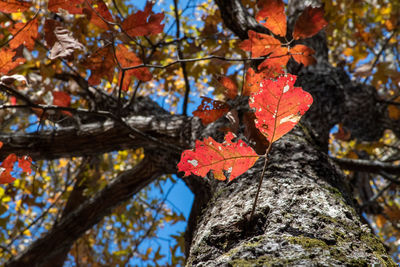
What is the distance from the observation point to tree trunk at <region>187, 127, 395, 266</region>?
60 centimetres

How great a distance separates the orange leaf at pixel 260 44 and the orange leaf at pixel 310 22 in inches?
3.5

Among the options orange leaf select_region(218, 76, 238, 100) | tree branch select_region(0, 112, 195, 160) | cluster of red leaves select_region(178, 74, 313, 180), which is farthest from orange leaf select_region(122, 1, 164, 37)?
tree branch select_region(0, 112, 195, 160)

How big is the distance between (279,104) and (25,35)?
1109 millimetres

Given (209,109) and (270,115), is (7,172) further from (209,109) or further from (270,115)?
(270,115)

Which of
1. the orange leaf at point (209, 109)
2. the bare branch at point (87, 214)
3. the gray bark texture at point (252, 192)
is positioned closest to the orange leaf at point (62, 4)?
the gray bark texture at point (252, 192)

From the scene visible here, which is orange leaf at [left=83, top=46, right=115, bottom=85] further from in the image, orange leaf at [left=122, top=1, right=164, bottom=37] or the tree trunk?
the tree trunk

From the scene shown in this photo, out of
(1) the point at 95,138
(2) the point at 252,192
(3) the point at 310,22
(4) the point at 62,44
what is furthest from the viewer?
(1) the point at 95,138

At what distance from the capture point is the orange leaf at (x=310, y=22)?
98 centimetres

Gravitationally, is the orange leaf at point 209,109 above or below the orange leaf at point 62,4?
below

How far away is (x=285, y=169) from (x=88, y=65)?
34.8 inches

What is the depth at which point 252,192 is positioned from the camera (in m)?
0.88

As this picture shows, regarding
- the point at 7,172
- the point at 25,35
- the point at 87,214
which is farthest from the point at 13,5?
the point at 87,214

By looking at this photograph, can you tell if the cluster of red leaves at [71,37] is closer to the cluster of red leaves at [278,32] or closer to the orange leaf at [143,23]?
the orange leaf at [143,23]

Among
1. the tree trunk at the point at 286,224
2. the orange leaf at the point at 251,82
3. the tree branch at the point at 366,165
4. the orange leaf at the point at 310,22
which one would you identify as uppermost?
the tree branch at the point at 366,165
